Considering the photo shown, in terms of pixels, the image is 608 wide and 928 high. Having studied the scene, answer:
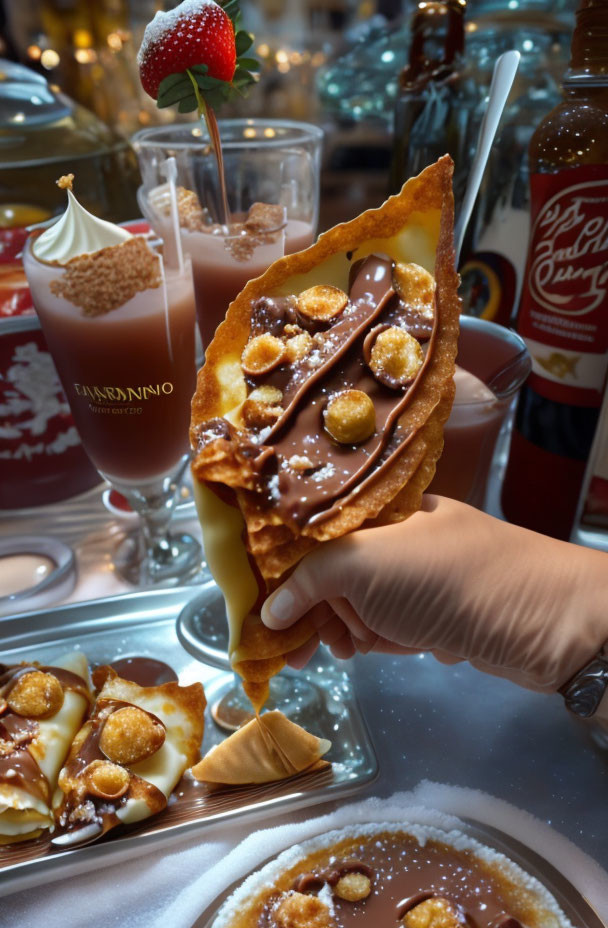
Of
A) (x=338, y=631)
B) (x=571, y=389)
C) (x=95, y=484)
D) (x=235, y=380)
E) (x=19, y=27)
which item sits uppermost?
(x=19, y=27)

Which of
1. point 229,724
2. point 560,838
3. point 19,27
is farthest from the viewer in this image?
point 19,27

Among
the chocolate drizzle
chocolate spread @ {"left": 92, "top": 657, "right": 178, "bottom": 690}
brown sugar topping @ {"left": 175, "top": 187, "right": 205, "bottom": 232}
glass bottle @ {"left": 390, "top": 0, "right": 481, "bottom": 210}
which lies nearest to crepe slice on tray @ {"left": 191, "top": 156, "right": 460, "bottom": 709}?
the chocolate drizzle

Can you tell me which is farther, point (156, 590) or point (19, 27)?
point (19, 27)

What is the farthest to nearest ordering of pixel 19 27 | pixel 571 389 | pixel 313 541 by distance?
pixel 19 27, pixel 571 389, pixel 313 541

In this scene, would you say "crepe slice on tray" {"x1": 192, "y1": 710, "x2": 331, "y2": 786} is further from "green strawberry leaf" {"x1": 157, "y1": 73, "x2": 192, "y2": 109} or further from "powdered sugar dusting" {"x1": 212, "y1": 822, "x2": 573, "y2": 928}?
"green strawberry leaf" {"x1": 157, "y1": 73, "x2": 192, "y2": 109}

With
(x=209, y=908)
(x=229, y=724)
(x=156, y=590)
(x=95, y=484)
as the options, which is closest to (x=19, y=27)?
(x=95, y=484)

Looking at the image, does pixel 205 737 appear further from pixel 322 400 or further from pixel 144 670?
pixel 322 400

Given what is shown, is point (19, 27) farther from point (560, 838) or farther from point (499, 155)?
point (560, 838)
